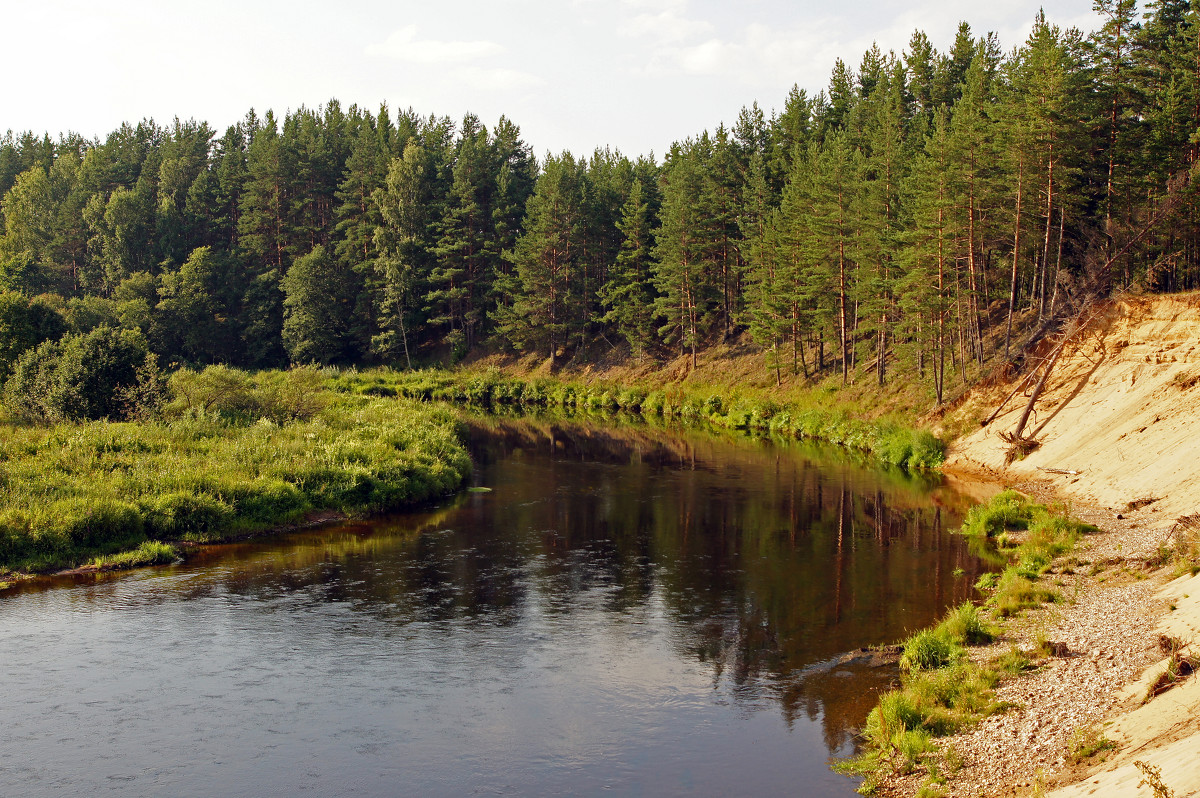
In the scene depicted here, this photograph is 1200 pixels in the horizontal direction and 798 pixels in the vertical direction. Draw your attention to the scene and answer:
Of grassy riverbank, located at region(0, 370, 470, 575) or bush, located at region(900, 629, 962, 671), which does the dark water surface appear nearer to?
bush, located at region(900, 629, 962, 671)

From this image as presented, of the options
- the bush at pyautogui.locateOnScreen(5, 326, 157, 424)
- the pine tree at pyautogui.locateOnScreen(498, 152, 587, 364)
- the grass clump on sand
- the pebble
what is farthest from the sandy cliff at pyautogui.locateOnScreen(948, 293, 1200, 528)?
the pine tree at pyautogui.locateOnScreen(498, 152, 587, 364)

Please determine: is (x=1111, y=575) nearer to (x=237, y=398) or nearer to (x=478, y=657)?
(x=478, y=657)

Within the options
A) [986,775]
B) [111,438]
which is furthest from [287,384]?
[986,775]

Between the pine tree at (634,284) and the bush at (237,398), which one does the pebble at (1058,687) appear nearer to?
the bush at (237,398)

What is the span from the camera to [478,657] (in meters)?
18.5

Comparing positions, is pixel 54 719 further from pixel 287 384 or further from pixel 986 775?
pixel 287 384

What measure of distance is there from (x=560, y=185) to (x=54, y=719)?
73165mm

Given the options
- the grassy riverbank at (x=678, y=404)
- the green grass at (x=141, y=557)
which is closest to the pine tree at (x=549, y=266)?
the grassy riverbank at (x=678, y=404)

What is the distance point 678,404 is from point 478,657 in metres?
52.2

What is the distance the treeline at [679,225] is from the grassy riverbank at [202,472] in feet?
52.9

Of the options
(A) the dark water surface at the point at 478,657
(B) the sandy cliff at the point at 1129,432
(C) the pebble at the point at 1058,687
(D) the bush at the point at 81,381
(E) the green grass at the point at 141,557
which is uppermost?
(D) the bush at the point at 81,381

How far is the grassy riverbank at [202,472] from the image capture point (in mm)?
24875

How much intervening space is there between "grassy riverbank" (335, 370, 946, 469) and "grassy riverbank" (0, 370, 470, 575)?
2294 centimetres

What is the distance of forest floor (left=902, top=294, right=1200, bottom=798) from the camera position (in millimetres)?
11266
